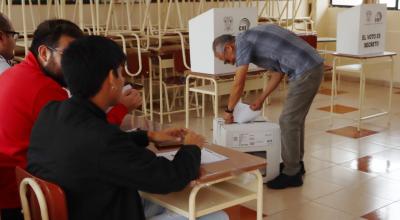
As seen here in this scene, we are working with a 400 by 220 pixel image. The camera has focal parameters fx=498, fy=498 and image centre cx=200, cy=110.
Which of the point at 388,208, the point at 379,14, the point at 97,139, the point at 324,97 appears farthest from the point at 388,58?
the point at 97,139

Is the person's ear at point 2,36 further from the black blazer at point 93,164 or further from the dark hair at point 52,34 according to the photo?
the black blazer at point 93,164

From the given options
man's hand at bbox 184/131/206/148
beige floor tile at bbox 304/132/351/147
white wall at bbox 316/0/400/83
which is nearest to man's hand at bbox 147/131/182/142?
man's hand at bbox 184/131/206/148

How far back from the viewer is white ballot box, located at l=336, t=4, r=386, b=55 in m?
4.48

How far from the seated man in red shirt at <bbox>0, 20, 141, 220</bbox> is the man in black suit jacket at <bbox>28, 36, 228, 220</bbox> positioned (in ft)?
0.86

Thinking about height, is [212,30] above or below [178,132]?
above

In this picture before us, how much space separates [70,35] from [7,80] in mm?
271

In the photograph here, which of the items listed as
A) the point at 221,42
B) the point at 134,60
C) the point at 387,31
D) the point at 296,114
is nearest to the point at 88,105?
the point at 221,42

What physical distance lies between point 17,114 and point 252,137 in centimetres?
168

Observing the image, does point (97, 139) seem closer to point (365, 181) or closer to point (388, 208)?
point (388, 208)

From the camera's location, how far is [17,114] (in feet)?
5.52

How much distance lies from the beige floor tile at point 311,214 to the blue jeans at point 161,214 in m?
1.11

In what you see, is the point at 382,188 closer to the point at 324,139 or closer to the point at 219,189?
the point at 324,139

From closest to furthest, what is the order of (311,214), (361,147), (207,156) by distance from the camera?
(207,156) < (311,214) < (361,147)

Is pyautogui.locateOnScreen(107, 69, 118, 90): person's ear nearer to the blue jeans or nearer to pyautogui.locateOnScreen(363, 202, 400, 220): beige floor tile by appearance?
the blue jeans
